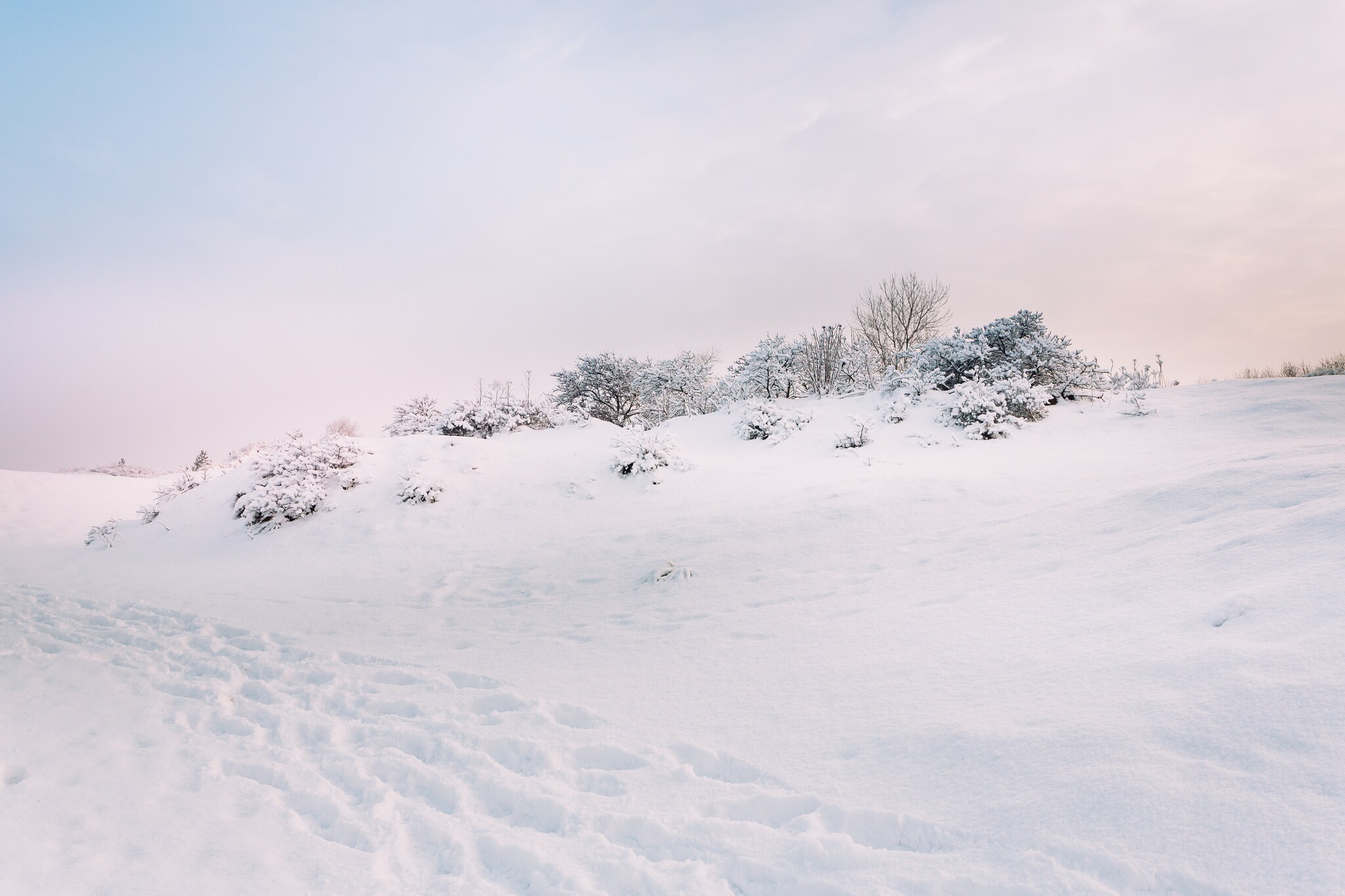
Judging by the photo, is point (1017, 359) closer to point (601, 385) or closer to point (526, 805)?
point (601, 385)

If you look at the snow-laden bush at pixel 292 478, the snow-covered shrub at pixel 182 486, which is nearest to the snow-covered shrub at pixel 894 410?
the snow-laden bush at pixel 292 478

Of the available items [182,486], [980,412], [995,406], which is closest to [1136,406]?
[995,406]

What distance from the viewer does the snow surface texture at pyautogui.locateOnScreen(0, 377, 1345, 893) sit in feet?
7.81

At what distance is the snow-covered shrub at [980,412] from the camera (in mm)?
11328

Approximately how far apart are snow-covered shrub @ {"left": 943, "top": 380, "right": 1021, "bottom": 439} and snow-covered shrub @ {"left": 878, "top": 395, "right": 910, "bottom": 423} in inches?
36.8

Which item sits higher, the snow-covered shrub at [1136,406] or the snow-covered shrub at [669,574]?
the snow-covered shrub at [1136,406]

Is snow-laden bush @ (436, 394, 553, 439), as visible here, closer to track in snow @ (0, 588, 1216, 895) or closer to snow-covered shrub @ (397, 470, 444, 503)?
snow-covered shrub @ (397, 470, 444, 503)

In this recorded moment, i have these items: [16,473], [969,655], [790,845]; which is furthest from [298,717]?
[16,473]

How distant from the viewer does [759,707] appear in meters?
3.69

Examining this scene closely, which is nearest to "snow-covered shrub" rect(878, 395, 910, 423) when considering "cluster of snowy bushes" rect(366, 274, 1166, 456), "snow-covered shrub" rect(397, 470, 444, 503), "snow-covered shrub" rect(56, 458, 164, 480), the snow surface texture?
"cluster of snowy bushes" rect(366, 274, 1166, 456)

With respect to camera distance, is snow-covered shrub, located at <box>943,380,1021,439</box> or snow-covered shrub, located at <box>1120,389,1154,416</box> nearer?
snow-covered shrub, located at <box>1120,389,1154,416</box>

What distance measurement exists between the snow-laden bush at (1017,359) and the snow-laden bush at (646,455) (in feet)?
21.8

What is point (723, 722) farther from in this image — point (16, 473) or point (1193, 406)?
point (16, 473)

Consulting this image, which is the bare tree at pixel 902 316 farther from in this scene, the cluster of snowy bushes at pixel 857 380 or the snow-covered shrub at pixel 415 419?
the snow-covered shrub at pixel 415 419
